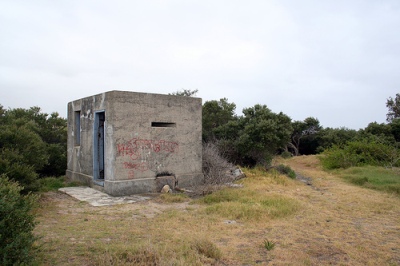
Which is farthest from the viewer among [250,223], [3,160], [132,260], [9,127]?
[9,127]

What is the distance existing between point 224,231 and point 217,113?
519 inches

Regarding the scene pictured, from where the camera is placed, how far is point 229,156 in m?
14.6

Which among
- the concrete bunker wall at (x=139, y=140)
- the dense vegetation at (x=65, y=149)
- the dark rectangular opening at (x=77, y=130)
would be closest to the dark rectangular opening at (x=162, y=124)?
the concrete bunker wall at (x=139, y=140)

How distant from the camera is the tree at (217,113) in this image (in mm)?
18281

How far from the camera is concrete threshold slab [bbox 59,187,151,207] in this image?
26.4ft

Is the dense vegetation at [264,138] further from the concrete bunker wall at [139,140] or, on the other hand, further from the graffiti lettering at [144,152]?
the graffiti lettering at [144,152]

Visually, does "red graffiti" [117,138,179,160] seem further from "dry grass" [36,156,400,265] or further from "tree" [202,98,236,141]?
"tree" [202,98,236,141]

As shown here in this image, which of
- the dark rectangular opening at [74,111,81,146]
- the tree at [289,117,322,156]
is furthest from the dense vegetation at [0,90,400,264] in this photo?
the tree at [289,117,322,156]

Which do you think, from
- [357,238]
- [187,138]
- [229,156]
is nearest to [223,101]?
[229,156]

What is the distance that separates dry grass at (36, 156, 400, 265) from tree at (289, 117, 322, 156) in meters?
18.7

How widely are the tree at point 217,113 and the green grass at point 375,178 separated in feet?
22.3

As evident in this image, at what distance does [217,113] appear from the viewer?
61.1 feet

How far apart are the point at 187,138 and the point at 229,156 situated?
4.49m

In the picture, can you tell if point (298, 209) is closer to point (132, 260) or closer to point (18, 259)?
point (132, 260)
